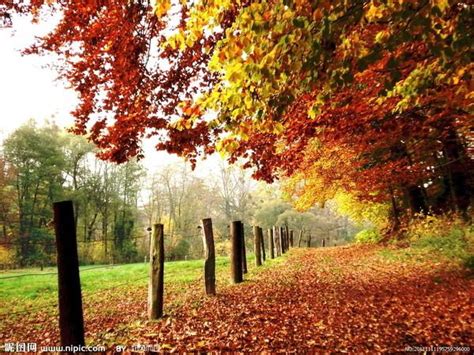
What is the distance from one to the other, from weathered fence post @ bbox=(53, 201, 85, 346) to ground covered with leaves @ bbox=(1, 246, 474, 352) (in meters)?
0.66

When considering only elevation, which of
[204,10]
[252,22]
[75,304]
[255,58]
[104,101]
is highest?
[104,101]

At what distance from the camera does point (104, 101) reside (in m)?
8.41

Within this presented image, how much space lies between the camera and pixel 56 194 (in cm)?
3316

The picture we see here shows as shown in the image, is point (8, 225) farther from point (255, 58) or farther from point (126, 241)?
point (255, 58)

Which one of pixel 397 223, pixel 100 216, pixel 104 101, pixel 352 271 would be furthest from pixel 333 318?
pixel 100 216

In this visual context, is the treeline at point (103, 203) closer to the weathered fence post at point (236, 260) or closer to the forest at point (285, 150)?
the forest at point (285, 150)

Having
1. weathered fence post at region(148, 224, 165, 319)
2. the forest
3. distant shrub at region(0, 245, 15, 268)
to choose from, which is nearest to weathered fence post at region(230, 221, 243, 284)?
the forest

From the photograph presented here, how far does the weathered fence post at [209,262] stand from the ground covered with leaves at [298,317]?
32cm

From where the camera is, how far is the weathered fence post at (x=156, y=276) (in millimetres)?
5973

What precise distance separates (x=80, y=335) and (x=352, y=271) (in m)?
8.85

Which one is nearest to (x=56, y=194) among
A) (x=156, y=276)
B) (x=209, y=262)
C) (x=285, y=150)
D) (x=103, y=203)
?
(x=103, y=203)

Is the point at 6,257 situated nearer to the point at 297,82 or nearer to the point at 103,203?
the point at 103,203

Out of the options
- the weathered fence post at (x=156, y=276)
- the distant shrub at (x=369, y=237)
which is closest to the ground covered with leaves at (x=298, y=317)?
the weathered fence post at (x=156, y=276)

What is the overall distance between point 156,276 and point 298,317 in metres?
2.57
